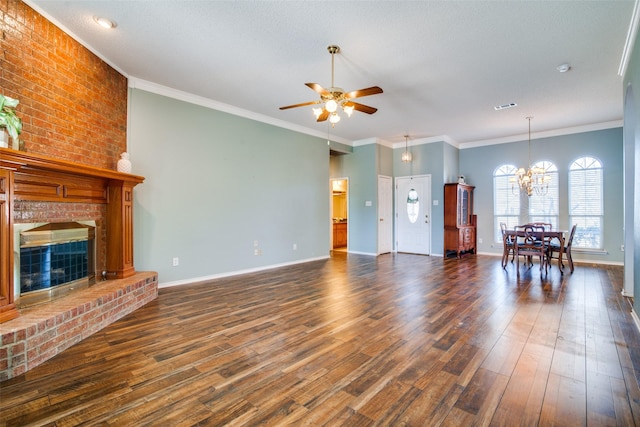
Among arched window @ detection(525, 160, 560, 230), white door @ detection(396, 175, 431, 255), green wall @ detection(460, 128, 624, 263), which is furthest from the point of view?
white door @ detection(396, 175, 431, 255)

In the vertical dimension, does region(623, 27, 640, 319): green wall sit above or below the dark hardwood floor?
above

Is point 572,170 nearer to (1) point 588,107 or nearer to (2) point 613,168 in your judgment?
(2) point 613,168

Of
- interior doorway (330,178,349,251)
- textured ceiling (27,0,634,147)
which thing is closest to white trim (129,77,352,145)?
textured ceiling (27,0,634,147)

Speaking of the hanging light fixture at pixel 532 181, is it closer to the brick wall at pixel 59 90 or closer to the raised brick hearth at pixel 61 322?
the raised brick hearth at pixel 61 322

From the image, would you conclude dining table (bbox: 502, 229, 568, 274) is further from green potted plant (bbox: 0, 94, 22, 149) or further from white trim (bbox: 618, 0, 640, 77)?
green potted plant (bbox: 0, 94, 22, 149)

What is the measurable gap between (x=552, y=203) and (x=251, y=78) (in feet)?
23.2

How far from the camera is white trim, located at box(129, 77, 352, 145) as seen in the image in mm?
4266

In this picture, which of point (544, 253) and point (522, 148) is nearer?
point (544, 253)

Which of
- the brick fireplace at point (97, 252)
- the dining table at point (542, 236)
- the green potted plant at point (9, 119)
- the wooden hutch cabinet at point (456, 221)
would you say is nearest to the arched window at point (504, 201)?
the wooden hutch cabinet at point (456, 221)

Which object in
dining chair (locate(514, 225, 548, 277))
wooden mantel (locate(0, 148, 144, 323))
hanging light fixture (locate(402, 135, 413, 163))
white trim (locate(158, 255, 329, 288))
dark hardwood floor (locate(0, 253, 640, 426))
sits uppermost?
hanging light fixture (locate(402, 135, 413, 163))

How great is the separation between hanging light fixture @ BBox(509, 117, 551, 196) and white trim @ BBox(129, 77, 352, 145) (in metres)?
4.56

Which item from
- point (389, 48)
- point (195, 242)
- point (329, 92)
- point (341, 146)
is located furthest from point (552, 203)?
point (195, 242)

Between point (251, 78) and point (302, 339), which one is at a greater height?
point (251, 78)

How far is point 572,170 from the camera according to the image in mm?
6816
